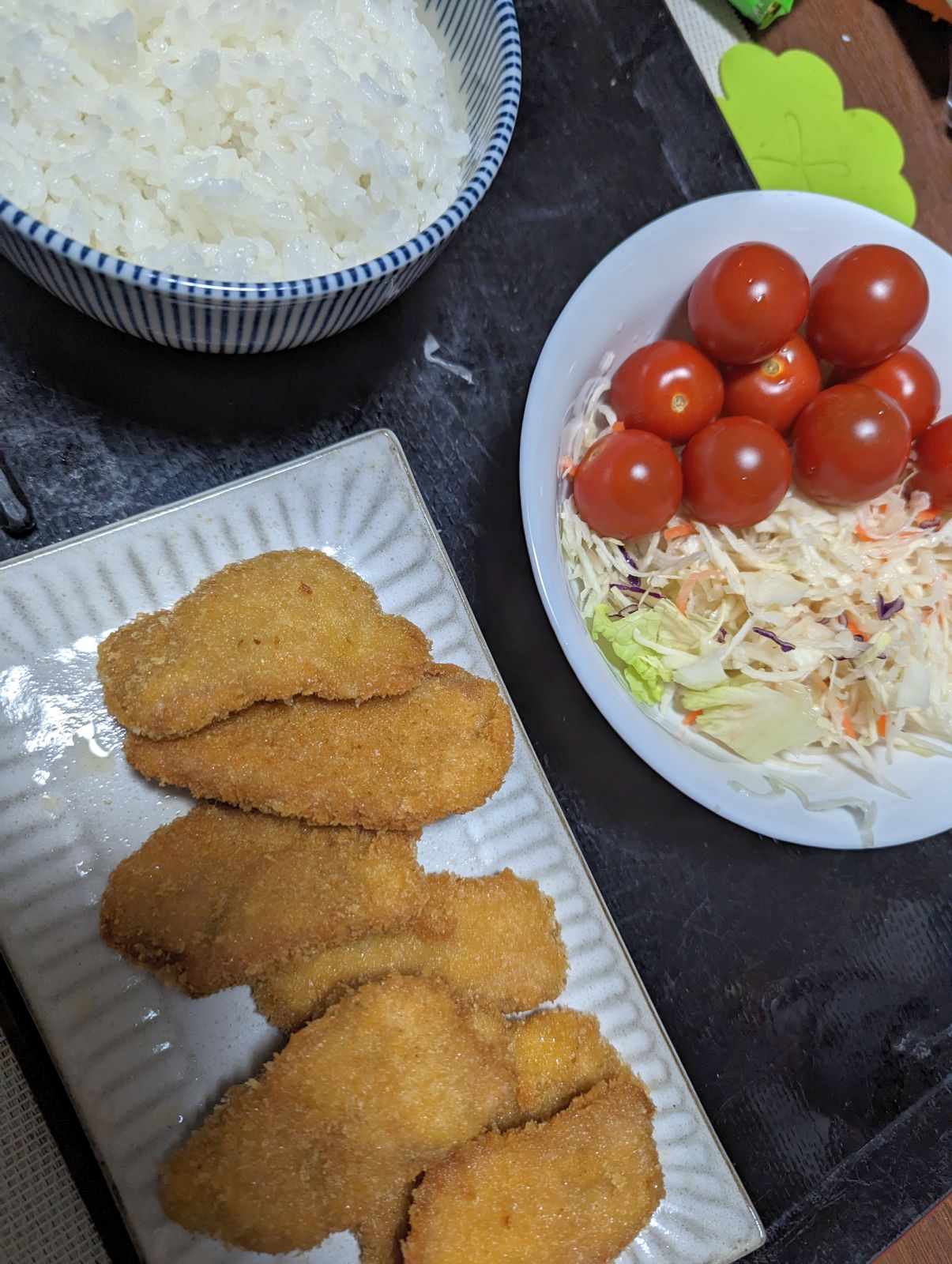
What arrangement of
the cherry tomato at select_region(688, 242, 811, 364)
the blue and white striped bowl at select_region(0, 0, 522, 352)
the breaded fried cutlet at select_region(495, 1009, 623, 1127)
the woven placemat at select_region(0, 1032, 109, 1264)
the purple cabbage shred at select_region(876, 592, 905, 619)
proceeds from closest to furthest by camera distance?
the blue and white striped bowl at select_region(0, 0, 522, 352), the woven placemat at select_region(0, 1032, 109, 1264), the breaded fried cutlet at select_region(495, 1009, 623, 1127), the cherry tomato at select_region(688, 242, 811, 364), the purple cabbage shred at select_region(876, 592, 905, 619)

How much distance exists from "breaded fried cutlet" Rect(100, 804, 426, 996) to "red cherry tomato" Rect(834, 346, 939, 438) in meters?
1.02

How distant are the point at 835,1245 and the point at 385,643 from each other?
1062 mm

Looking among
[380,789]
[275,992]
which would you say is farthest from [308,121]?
[275,992]

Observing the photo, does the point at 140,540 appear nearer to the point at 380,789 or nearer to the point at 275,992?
the point at 380,789

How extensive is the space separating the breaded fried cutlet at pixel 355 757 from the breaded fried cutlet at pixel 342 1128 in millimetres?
212

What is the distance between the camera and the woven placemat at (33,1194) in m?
1.00

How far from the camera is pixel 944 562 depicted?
1.58 m

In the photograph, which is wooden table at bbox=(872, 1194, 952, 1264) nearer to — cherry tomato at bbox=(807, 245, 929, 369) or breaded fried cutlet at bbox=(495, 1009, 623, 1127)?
breaded fried cutlet at bbox=(495, 1009, 623, 1127)

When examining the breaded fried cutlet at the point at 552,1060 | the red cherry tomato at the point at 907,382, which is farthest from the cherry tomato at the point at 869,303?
the breaded fried cutlet at the point at 552,1060

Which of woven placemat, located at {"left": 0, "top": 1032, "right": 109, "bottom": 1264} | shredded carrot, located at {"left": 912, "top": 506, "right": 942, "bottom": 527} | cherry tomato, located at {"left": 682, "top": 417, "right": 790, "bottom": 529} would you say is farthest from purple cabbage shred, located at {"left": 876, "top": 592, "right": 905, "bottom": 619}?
woven placemat, located at {"left": 0, "top": 1032, "right": 109, "bottom": 1264}

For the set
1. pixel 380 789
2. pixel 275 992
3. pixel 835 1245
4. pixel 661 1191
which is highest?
pixel 380 789

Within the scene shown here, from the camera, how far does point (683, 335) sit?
146 cm

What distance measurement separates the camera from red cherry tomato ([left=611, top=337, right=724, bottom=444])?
4.40 feet

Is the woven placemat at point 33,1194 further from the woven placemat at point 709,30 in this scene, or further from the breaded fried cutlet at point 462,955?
the woven placemat at point 709,30
